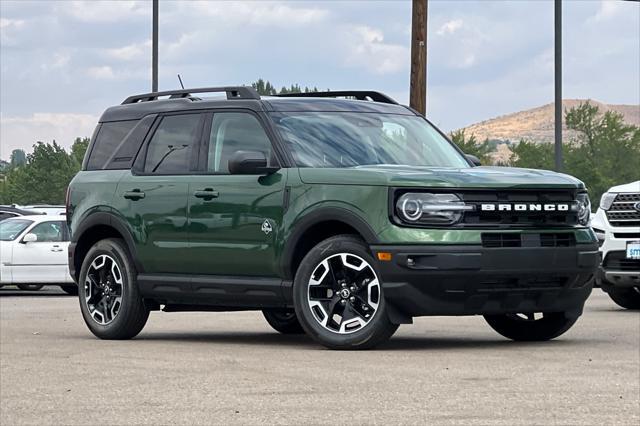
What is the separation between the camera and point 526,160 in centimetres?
12012

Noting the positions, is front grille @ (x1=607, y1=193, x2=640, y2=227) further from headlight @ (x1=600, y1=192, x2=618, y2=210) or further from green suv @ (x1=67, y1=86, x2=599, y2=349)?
green suv @ (x1=67, y1=86, x2=599, y2=349)

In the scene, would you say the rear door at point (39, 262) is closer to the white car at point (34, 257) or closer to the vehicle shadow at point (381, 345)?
the white car at point (34, 257)

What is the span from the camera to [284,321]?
1447 cm

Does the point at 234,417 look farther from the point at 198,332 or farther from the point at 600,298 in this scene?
the point at 600,298

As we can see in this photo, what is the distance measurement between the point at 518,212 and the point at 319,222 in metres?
1.48

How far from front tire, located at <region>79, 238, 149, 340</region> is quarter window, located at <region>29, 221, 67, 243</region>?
43.1 ft

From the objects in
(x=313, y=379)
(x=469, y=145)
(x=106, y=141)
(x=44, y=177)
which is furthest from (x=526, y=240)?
(x=44, y=177)

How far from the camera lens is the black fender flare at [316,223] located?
1174 centimetres

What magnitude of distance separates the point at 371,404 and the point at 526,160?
368ft

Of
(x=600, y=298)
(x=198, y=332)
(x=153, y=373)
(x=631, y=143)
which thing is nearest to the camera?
(x=153, y=373)

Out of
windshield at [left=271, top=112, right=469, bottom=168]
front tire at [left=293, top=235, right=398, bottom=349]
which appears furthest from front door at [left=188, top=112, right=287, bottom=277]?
front tire at [left=293, top=235, right=398, bottom=349]

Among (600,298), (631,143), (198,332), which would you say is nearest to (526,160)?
(631,143)

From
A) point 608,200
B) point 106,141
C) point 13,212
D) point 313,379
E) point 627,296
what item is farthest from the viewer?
point 13,212

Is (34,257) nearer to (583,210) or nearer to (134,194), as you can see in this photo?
(134,194)
